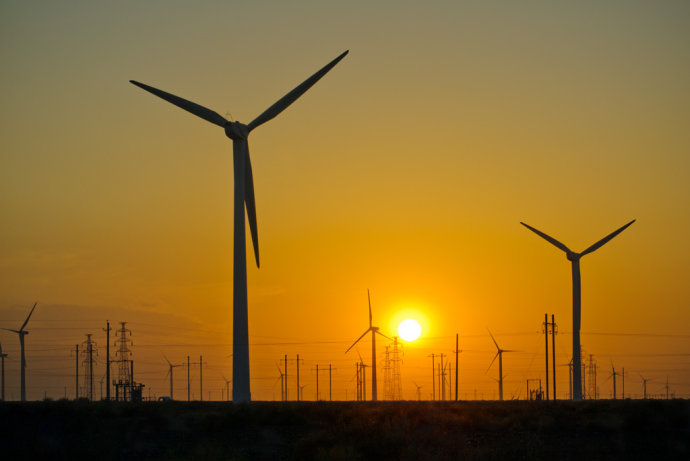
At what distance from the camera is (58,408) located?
2501 inches

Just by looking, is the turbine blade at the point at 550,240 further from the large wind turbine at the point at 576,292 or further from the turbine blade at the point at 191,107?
the turbine blade at the point at 191,107

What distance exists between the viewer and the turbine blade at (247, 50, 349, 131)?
86912 millimetres

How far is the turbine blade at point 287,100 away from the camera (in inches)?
3422

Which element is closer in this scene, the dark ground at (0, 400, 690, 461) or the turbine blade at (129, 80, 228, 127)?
the dark ground at (0, 400, 690, 461)

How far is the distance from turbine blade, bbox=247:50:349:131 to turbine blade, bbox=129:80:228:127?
9.01ft

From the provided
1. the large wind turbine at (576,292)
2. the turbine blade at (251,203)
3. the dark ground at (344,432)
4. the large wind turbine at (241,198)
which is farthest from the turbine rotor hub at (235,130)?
the large wind turbine at (576,292)

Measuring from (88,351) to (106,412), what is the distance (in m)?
101

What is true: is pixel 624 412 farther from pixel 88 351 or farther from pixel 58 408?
pixel 88 351

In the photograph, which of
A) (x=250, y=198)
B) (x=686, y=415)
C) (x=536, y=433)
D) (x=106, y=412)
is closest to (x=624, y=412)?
(x=686, y=415)

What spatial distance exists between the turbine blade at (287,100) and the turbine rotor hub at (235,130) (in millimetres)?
1052

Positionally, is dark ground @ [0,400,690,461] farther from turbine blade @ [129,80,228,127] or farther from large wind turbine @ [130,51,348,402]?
turbine blade @ [129,80,228,127]

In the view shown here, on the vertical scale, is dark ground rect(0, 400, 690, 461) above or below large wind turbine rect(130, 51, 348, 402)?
below

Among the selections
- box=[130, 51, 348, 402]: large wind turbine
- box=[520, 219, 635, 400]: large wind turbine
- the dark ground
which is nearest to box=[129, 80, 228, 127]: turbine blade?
box=[130, 51, 348, 402]: large wind turbine

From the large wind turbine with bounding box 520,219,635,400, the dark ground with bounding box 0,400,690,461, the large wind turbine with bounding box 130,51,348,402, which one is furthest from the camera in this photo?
the large wind turbine with bounding box 520,219,635,400
